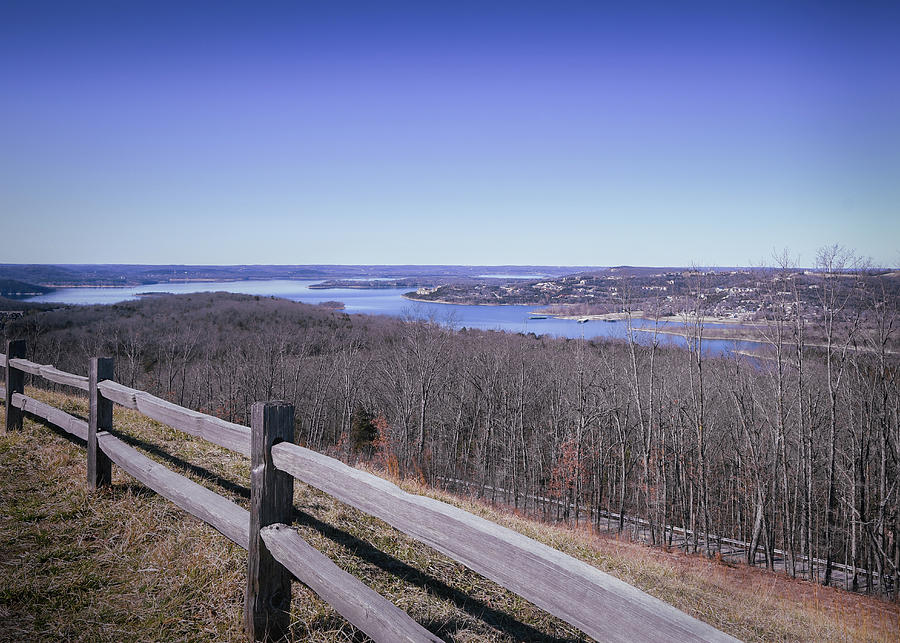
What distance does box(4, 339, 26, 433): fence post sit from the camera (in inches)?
275

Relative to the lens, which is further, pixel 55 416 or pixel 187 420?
pixel 55 416

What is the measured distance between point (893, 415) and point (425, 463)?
122 ft

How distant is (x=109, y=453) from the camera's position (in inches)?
189

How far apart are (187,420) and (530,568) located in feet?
10.1

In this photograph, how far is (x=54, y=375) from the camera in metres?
6.21

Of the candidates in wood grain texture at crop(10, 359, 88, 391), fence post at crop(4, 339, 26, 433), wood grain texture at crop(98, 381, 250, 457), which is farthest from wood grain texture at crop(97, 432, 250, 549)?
fence post at crop(4, 339, 26, 433)

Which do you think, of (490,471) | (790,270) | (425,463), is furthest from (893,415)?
(425,463)

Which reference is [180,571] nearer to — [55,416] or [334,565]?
[334,565]

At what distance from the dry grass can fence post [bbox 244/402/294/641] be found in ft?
0.55

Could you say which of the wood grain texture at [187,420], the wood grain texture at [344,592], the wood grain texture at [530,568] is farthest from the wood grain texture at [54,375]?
the wood grain texture at [530,568]

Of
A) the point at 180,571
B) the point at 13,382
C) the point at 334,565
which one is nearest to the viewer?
the point at 334,565

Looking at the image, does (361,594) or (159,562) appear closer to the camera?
(361,594)

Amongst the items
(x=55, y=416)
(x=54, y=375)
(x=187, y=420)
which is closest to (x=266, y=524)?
(x=187, y=420)

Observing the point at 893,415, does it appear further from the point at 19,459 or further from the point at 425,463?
the point at 19,459
